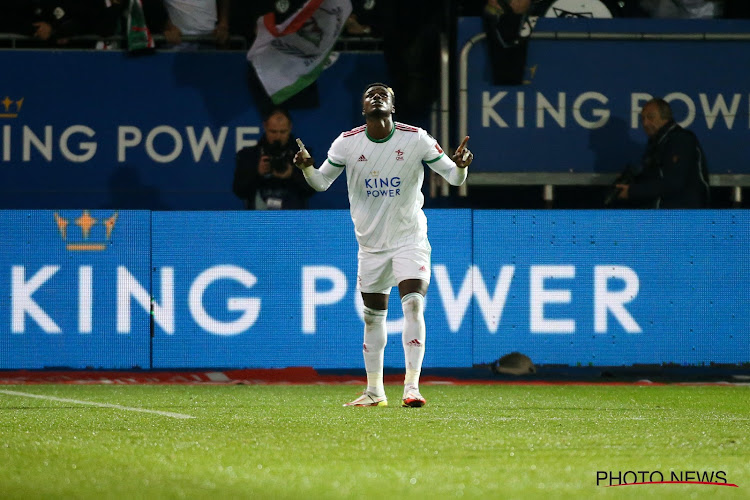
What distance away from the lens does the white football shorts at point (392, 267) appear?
705 centimetres

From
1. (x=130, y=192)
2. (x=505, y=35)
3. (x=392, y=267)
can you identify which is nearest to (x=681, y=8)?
(x=505, y=35)

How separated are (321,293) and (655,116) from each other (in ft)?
11.1

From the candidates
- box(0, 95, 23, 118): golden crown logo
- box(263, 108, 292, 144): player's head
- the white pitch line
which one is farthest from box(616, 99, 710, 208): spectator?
box(0, 95, 23, 118): golden crown logo

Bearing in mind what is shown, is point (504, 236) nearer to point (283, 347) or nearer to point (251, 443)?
point (283, 347)

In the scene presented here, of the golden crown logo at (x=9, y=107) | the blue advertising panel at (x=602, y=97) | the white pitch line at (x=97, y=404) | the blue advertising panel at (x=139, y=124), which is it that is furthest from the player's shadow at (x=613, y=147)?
the white pitch line at (x=97, y=404)

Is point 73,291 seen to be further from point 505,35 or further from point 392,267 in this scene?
point 505,35

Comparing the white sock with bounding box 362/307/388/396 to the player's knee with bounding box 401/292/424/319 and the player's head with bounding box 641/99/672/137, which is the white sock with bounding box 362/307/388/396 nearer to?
the player's knee with bounding box 401/292/424/319

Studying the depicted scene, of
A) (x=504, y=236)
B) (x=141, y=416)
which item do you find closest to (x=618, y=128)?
(x=504, y=236)

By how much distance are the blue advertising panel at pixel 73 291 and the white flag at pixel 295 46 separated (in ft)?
8.41

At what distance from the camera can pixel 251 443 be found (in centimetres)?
495

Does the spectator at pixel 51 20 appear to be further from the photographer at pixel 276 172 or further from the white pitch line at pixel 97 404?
the white pitch line at pixel 97 404

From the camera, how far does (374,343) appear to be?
7234mm

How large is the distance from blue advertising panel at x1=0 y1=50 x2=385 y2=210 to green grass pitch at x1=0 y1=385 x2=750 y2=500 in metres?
4.16

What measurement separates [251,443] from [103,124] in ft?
24.4
